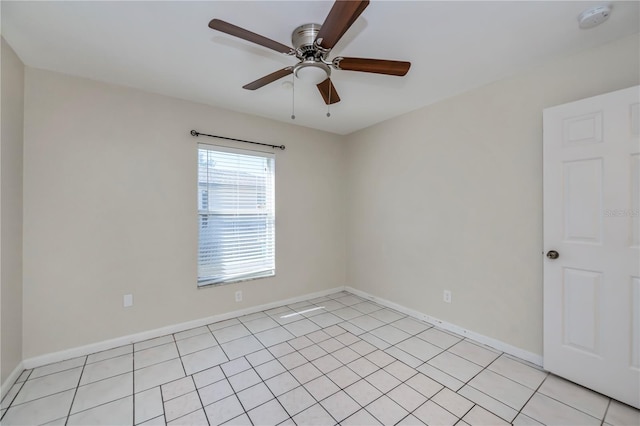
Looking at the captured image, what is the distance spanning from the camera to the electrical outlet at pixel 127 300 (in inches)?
101

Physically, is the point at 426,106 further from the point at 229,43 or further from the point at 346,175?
the point at 229,43

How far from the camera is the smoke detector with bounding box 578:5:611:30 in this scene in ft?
5.15

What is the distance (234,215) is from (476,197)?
2.67m

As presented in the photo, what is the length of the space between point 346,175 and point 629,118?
297 cm

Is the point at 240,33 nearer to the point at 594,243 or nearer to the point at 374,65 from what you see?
the point at 374,65

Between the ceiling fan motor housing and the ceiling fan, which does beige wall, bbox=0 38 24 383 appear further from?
the ceiling fan motor housing

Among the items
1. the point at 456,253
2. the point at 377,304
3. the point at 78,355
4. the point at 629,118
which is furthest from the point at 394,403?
the point at 78,355

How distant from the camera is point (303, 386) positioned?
6.45 feet

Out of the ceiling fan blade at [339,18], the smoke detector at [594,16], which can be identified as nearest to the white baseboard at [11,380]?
the ceiling fan blade at [339,18]

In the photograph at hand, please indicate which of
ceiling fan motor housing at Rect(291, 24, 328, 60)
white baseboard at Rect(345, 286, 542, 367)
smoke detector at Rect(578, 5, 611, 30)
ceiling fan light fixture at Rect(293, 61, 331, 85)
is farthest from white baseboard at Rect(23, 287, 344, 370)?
smoke detector at Rect(578, 5, 611, 30)

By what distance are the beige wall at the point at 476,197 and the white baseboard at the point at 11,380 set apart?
11.5 ft

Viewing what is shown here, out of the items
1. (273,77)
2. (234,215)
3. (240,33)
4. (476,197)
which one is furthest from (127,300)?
(476,197)

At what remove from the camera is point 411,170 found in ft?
10.6

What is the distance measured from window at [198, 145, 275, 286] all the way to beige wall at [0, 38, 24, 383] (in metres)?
1.37
